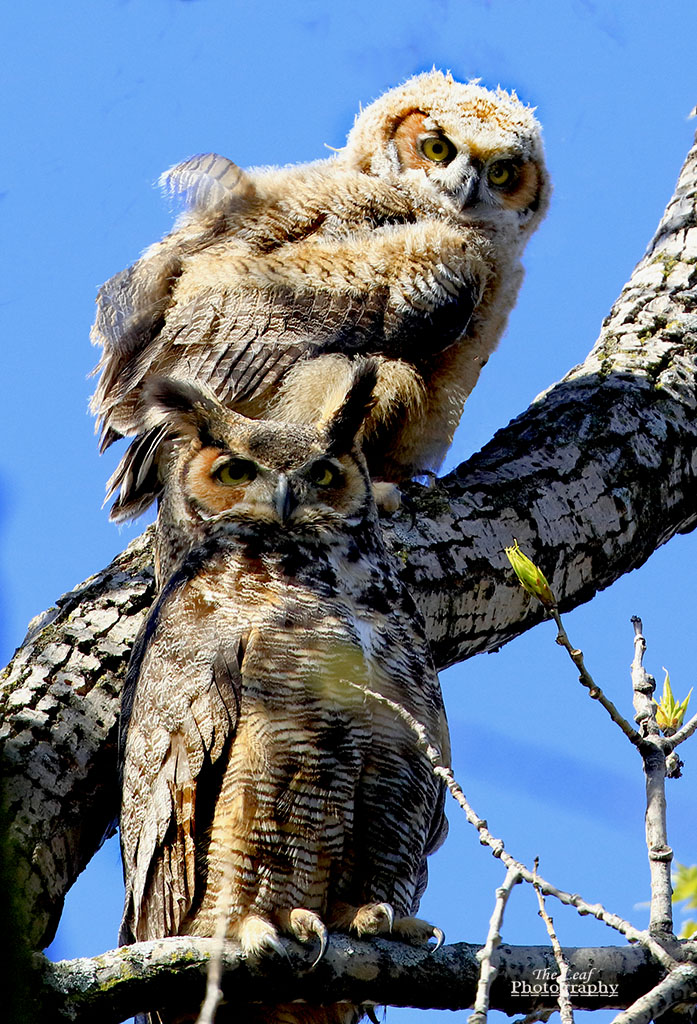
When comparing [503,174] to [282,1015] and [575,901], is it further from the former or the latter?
[575,901]

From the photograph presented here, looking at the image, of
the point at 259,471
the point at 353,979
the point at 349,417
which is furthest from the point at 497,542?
the point at 353,979

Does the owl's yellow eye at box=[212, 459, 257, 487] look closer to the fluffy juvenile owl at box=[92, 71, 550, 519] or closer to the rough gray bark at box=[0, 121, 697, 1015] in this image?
the rough gray bark at box=[0, 121, 697, 1015]

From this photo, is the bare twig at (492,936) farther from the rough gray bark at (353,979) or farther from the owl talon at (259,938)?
the owl talon at (259,938)

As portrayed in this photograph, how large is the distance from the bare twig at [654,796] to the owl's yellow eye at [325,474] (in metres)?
1.25

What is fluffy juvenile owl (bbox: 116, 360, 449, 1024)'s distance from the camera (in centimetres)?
254

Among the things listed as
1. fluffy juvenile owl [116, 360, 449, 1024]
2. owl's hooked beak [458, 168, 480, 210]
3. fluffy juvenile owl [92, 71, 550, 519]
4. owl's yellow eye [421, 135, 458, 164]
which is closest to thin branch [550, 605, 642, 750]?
fluffy juvenile owl [116, 360, 449, 1024]

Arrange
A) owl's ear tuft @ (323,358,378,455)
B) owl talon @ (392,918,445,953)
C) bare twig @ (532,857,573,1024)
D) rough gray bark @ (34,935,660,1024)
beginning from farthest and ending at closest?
owl's ear tuft @ (323,358,378,455) < owl talon @ (392,918,445,953) < rough gray bark @ (34,935,660,1024) < bare twig @ (532,857,573,1024)

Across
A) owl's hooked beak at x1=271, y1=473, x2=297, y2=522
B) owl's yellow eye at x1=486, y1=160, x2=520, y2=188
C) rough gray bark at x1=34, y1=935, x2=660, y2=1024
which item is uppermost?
owl's yellow eye at x1=486, y1=160, x2=520, y2=188

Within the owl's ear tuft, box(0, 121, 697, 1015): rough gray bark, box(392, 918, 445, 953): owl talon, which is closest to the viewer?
box(392, 918, 445, 953): owl talon

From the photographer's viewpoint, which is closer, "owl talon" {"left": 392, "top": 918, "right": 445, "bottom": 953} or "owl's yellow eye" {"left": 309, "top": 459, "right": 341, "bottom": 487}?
"owl talon" {"left": 392, "top": 918, "right": 445, "bottom": 953}

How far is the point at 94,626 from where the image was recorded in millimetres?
3301

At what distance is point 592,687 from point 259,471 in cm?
143

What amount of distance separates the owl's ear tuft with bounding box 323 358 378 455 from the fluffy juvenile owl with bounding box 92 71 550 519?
2.04ft

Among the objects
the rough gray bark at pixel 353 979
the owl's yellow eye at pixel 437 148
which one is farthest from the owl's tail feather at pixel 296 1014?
the owl's yellow eye at pixel 437 148
